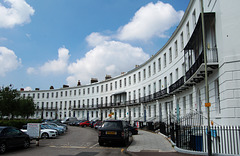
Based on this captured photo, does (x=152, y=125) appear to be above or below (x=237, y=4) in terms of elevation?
below

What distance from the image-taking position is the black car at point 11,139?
1170 cm

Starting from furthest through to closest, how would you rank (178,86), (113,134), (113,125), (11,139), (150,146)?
(178,86) → (113,125) → (150,146) → (113,134) → (11,139)

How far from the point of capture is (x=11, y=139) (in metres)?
12.3

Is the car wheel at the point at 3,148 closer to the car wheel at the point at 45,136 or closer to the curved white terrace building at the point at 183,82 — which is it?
the car wheel at the point at 45,136

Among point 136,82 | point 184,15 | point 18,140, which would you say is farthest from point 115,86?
point 18,140

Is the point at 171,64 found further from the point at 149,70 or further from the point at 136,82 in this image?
the point at 136,82

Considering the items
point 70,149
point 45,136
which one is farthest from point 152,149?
point 45,136

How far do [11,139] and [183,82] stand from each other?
16.3m

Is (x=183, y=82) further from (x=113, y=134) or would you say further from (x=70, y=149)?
(x=70, y=149)

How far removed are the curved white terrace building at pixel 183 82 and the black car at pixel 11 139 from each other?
11809 millimetres

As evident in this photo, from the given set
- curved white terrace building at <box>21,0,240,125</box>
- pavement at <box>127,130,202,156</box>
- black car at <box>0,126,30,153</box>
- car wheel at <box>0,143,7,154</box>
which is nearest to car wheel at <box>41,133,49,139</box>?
black car at <box>0,126,30,153</box>

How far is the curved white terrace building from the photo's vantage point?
504 inches

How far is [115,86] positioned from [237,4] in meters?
43.3

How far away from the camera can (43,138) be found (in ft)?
68.9
